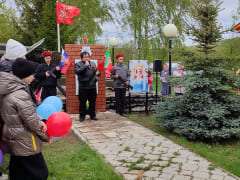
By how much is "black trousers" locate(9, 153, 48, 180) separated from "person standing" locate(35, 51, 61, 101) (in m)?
4.07

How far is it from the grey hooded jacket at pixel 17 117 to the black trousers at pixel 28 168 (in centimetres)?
9

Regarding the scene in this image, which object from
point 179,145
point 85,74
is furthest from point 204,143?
point 85,74

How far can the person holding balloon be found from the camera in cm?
227

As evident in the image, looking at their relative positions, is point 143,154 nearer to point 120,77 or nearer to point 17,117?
point 17,117

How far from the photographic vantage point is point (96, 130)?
20.1 ft

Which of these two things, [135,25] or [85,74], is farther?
[135,25]

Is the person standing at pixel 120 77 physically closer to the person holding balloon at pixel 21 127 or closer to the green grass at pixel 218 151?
the green grass at pixel 218 151

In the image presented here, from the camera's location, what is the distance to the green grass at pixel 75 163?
362cm

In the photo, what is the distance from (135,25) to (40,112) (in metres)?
17.2

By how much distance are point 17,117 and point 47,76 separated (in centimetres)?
414

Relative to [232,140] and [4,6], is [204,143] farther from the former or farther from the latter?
[4,6]

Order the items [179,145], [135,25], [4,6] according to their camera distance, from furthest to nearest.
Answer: [4,6] → [135,25] → [179,145]

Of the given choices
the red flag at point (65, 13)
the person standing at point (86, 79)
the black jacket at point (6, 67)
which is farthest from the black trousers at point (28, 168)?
the red flag at point (65, 13)

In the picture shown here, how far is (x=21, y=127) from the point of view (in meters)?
2.32
